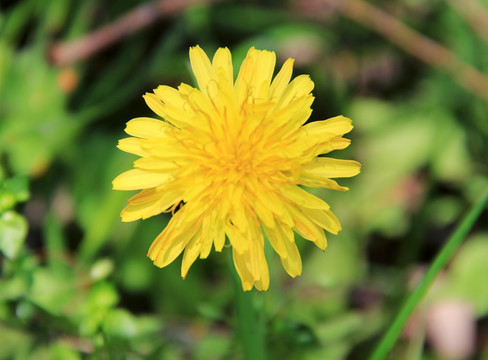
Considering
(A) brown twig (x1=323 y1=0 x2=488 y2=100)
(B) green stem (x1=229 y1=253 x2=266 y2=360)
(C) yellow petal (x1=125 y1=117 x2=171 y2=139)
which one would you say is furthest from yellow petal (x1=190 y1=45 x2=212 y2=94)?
(A) brown twig (x1=323 y1=0 x2=488 y2=100)

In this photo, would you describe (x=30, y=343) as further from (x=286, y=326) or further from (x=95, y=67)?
(x=95, y=67)

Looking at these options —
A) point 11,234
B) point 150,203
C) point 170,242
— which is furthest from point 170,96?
point 11,234

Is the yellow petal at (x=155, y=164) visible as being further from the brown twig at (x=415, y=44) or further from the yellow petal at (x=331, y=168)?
the brown twig at (x=415, y=44)

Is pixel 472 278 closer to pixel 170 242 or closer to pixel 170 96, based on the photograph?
pixel 170 242

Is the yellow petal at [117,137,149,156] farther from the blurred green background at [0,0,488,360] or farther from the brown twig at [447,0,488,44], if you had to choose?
the brown twig at [447,0,488,44]

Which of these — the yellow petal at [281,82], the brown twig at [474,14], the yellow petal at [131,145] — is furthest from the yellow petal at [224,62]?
the brown twig at [474,14]

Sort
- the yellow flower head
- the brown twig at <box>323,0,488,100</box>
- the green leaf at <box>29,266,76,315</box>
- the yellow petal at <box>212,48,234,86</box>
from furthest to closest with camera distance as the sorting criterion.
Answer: the brown twig at <box>323,0,488,100</box>, the green leaf at <box>29,266,76,315</box>, the yellow petal at <box>212,48,234,86</box>, the yellow flower head
